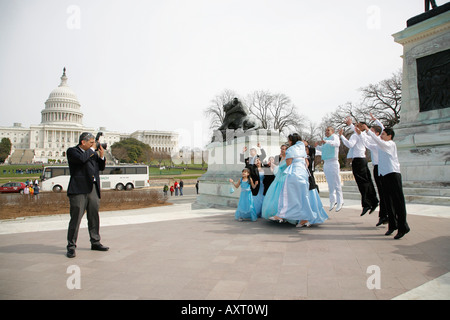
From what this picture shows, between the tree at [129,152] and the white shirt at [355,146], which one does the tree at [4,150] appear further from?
the white shirt at [355,146]

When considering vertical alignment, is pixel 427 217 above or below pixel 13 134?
below

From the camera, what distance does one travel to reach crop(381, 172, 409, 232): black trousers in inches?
207

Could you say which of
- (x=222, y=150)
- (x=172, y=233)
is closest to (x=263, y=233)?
(x=172, y=233)

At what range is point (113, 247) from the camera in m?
5.43

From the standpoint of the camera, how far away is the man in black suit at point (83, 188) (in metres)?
4.94

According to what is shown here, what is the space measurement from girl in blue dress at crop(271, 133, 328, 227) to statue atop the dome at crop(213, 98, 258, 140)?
19.9ft

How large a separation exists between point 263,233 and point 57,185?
4002cm

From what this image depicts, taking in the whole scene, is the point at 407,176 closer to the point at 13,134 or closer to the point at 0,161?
the point at 0,161

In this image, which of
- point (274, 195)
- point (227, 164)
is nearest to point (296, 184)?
point (274, 195)

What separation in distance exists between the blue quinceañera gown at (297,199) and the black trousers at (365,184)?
60.4 inches

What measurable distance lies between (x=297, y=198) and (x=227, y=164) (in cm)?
700

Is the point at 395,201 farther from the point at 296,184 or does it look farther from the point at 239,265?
the point at 239,265

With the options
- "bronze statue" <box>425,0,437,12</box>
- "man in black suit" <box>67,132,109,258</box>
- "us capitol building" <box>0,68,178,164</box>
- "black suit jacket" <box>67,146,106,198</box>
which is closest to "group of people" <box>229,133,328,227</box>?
"man in black suit" <box>67,132,109,258</box>

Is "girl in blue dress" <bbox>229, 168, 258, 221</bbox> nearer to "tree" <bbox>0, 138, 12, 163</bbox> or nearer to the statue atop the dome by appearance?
the statue atop the dome
